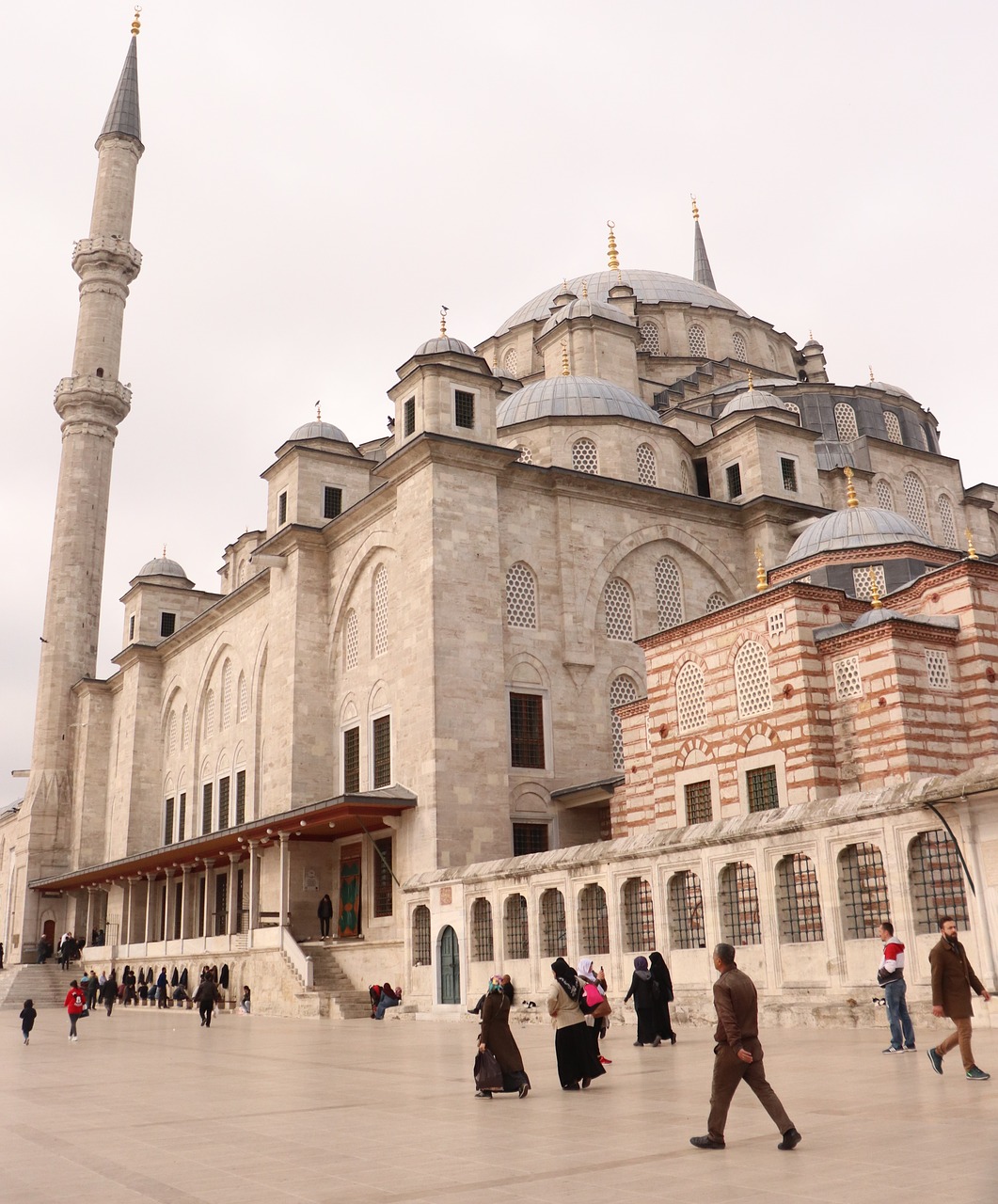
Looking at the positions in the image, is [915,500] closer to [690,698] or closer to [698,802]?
[690,698]

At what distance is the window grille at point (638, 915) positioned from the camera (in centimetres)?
1346

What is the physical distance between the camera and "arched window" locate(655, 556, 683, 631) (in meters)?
24.0

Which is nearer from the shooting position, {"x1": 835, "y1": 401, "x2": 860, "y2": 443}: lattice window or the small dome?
the small dome

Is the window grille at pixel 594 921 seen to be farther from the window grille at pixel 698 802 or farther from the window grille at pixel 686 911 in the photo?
the window grille at pixel 698 802

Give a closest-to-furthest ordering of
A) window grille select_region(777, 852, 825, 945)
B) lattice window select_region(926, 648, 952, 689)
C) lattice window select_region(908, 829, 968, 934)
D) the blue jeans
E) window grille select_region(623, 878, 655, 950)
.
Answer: the blue jeans, lattice window select_region(908, 829, 968, 934), window grille select_region(777, 852, 825, 945), window grille select_region(623, 878, 655, 950), lattice window select_region(926, 648, 952, 689)

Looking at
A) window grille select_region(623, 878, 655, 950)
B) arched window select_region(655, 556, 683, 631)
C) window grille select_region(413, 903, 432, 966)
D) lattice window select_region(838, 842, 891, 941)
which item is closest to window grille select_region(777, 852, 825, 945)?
lattice window select_region(838, 842, 891, 941)

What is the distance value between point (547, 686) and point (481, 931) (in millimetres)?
5912

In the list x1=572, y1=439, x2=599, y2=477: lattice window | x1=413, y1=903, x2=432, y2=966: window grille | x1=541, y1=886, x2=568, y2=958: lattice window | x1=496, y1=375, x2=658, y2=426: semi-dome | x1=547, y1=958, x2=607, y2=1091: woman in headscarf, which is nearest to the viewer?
x1=547, y1=958, x2=607, y2=1091: woman in headscarf

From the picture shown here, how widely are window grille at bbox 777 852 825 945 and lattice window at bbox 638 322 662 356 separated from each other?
23661 mm

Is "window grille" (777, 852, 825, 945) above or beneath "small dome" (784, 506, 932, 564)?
beneath

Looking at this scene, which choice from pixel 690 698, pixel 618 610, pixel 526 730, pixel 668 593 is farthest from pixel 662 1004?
pixel 668 593

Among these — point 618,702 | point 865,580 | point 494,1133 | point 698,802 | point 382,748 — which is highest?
point 865,580

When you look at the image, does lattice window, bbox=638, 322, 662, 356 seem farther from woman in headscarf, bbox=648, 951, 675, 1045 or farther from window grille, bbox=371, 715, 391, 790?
woman in headscarf, bbox=648, 951, 675, 1045

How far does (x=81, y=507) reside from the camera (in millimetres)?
35406
